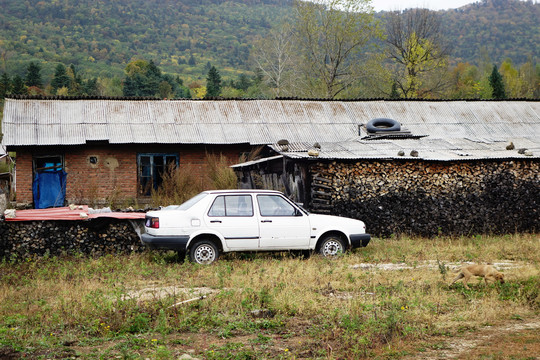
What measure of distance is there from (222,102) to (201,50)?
9812 cm

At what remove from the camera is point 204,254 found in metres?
11.5

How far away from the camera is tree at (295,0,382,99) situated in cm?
4416

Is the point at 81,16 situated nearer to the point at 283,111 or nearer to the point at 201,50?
the point at 201,50

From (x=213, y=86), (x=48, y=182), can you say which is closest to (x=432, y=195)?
(x=48, y=182)

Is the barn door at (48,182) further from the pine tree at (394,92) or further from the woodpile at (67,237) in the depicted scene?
the pine tree at (394,92)

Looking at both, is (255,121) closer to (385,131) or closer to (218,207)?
(385,131)

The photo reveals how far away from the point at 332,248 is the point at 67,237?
572 cm

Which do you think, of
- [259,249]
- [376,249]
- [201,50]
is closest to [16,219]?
[259,249]

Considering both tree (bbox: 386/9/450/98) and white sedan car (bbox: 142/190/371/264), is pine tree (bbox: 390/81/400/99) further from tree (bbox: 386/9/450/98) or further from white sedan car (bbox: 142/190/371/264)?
white sedan car (bbox: 142/190/371/264)

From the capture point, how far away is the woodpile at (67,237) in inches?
484

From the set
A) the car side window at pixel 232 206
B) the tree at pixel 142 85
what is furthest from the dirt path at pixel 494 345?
the tree at pixel 142 85

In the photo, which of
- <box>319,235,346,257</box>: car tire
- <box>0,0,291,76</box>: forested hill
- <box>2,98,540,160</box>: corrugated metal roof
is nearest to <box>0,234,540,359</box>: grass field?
<box>319,235,346,257</box>: car tire

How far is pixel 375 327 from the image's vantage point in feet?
22.1

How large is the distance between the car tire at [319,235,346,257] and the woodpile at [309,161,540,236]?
322 centimetres
